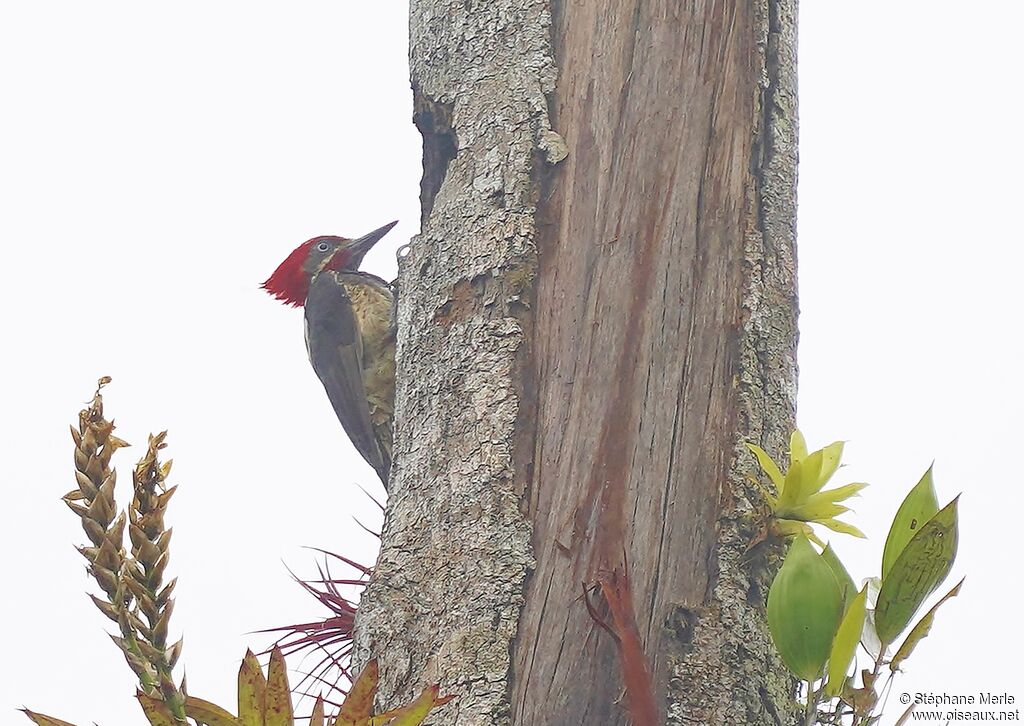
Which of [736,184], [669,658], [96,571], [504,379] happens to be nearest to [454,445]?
[504,379]

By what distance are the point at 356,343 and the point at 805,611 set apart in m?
2.90

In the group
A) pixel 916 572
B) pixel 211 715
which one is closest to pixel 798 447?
pixel 916 572

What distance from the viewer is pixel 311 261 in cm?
466

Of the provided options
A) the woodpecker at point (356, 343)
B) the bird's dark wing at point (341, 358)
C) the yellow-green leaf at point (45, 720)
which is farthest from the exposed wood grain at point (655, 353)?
the bird's dark wing at point (341, 358)

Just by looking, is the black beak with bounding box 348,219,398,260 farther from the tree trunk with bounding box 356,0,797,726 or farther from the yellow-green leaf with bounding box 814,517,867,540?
the yellow-green leaf with bounding box 814,517,867,540

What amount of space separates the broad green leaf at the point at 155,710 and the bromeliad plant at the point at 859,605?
80 centimetres

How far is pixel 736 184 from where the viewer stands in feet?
6.52

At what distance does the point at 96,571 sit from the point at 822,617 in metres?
0.91

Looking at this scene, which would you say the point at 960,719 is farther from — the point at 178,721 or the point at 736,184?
the point at 178,721

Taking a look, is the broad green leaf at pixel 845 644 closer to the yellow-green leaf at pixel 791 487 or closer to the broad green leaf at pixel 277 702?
the yellow-green leaf at pixel 791 487

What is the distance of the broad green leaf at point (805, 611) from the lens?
4.81ft

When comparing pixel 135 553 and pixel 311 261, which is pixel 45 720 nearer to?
pixel 135 553

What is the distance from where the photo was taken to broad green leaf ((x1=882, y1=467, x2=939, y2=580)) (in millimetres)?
1452

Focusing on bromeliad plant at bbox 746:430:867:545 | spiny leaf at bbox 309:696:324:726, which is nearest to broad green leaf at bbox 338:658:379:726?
spiny leaf at bbox 309:696:324:726
